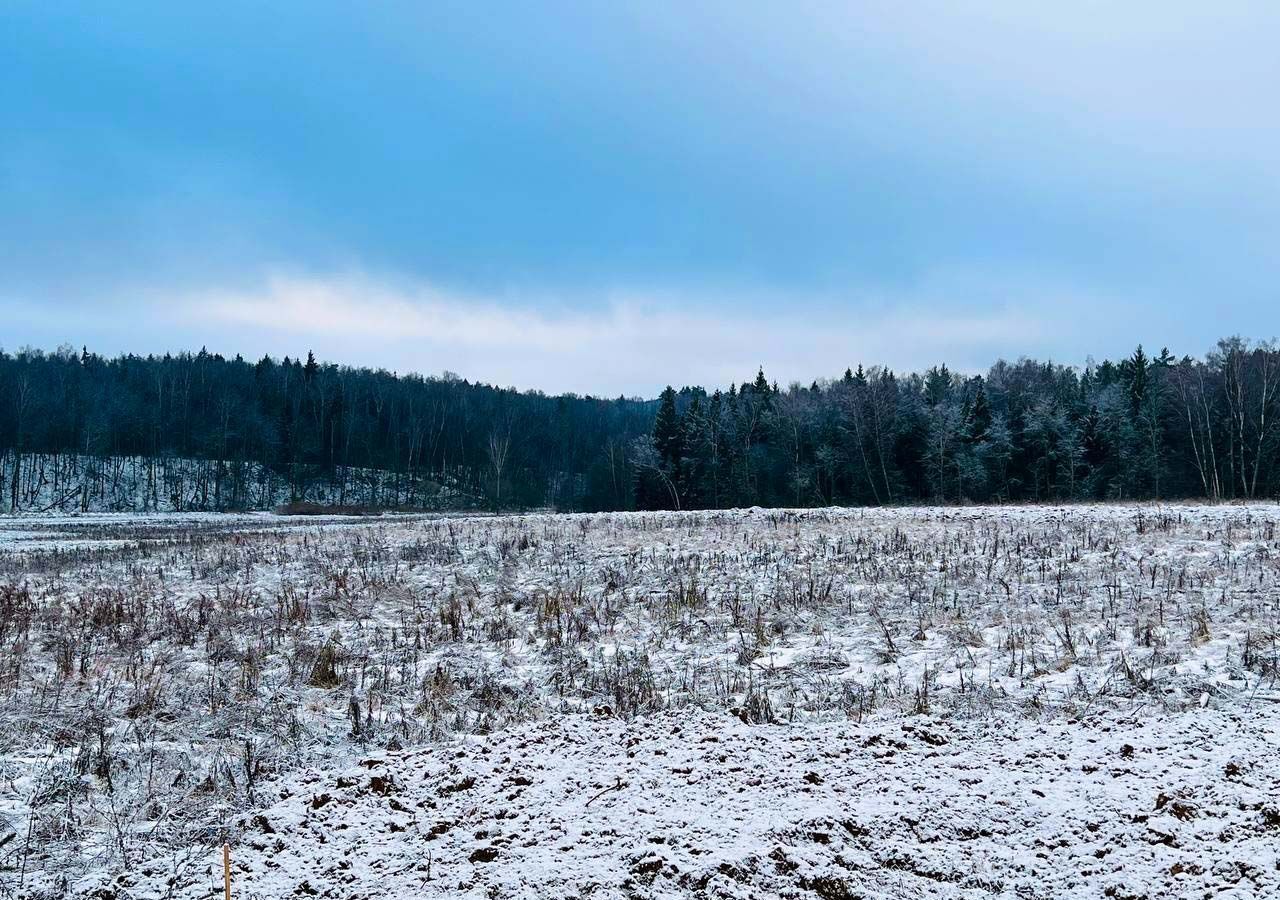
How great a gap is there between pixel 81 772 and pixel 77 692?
6.90 ft

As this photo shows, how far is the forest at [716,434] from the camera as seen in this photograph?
2106 inches

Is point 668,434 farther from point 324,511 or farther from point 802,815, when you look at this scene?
→ point 802,815

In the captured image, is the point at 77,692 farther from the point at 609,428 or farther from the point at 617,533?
the point at 609,428

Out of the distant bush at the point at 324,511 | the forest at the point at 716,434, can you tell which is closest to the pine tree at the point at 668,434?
the forest at the point at 716,434

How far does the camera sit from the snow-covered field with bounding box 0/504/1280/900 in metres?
3.81

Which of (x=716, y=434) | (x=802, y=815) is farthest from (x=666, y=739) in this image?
(x=716, y=434)

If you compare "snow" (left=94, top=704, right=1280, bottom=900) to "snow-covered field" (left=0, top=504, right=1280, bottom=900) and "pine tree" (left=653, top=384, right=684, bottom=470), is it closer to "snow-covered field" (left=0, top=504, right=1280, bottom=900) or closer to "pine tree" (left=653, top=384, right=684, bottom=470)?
"snow-covered field" (left=0, top=504, right=1280, bottom=900)

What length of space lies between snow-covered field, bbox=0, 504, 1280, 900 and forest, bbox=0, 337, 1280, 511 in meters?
31.2

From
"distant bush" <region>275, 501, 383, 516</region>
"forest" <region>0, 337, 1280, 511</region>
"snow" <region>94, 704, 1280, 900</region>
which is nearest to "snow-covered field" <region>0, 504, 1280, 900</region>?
"snow" <region>94, 704, 1280, 900</region>

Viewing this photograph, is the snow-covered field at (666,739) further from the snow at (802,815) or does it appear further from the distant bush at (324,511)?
the distant bush at (324,511)

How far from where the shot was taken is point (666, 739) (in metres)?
5.30

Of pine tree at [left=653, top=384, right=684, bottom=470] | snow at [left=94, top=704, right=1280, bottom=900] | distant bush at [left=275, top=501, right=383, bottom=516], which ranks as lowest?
distant bush at [left=275, top=501, right=383, bottom=516]

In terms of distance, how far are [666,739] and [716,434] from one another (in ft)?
209

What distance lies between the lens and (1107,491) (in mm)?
53812
